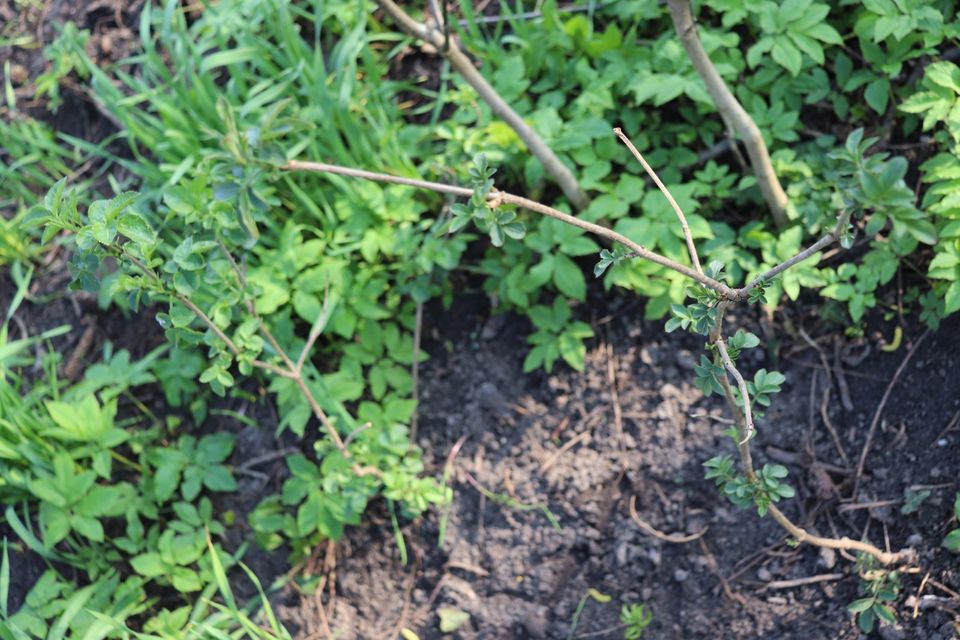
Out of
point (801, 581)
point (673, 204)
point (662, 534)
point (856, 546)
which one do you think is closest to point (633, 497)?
point (662, 534)

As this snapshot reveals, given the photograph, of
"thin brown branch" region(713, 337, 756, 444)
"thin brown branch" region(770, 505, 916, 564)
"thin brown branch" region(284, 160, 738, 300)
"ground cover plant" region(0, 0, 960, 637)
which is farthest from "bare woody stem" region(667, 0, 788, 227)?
"thin brown branch" region(770, 505, 916, 564)

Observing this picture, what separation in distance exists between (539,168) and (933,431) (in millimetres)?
1166

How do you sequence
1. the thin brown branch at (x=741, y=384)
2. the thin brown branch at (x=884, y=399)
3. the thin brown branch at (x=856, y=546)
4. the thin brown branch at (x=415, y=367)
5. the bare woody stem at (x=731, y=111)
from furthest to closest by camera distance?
the thin brown branch at (x=415, y=367)
the thin brown branch at (x=884, y=399)
the bare woody stem at (x=731, y=111)
the thin brown branch at (x=856, y=546)
the thin brown branch at (x=741, y=384)

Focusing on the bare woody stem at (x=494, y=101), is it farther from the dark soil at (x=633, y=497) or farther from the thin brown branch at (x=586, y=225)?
the thin brown branch at (x=586, y=225)

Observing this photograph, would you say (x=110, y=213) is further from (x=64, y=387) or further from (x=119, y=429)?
(x=64, y=387)

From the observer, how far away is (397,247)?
7.77 ft

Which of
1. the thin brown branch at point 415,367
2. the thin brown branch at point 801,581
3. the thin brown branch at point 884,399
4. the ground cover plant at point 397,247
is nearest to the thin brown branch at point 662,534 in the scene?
the ground cover plant at point 397,247

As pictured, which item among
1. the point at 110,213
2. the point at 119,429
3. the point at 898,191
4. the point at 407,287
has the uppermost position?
the point at 110,213

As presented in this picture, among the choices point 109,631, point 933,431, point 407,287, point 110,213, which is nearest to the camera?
point 110,213

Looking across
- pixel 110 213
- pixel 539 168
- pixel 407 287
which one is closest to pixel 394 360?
pixel 407 287

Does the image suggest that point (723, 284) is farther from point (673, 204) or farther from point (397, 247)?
point (397, 247)

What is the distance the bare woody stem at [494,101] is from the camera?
6.55ft

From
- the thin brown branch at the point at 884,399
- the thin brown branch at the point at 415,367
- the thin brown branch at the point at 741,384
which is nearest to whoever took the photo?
the thin brown branch at the point at 741,384

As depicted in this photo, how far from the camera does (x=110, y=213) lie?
1660 mm
